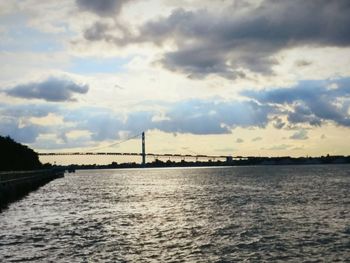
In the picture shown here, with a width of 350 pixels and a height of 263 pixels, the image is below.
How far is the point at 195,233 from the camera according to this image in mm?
36781

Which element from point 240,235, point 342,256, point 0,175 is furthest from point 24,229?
point 0,175

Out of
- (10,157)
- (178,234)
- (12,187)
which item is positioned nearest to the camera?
(178,234)

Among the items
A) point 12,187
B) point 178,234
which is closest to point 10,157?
point 12,187

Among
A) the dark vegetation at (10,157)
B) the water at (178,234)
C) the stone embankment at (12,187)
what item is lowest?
the water at (178,234)

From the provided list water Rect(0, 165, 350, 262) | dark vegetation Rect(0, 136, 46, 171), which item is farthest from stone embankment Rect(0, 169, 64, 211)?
dark vegetation Rect(0, 136, 46, 171)

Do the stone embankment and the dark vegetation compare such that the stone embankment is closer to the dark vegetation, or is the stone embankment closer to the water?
the water

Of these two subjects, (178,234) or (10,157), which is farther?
(10,157)

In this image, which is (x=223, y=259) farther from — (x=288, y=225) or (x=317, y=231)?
(x=288, y=225)

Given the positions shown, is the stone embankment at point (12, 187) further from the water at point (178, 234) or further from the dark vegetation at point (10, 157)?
the dark vegetation at point (10, 157)

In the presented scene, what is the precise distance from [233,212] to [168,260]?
2605 cm

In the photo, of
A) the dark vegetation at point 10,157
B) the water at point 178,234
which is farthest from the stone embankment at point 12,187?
the dark vegetation at point 10,157

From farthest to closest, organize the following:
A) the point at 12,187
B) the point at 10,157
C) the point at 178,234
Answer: the point at 10,157, the point at 12,187, the point at 178,234

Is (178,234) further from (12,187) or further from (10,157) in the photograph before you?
(10,157)

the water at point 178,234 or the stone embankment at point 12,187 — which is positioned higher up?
the stone embankment at point 12,187
